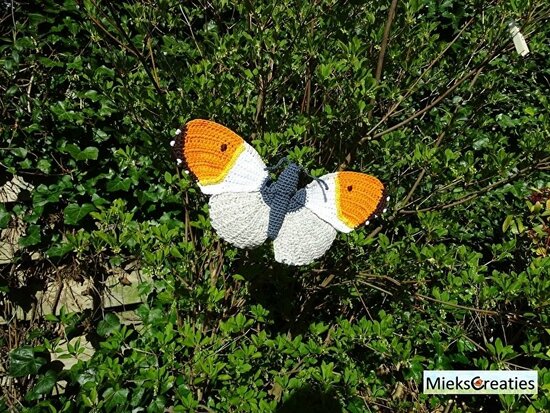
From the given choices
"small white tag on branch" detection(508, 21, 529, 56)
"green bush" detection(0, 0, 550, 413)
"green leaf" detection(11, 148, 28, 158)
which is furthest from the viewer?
"green leaf" detection(11, 148, 28, 158)

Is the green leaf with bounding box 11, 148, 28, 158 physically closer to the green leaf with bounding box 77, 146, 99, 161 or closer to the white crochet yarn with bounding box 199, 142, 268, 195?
the green leaf with bounding box 77, 146, 99, 161

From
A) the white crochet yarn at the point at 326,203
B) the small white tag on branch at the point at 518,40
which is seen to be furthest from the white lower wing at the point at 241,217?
the small white tag on branch at the point at 518,40

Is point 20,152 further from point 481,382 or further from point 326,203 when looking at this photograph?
point 481,382

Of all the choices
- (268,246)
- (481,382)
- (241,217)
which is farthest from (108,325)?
(481,382)

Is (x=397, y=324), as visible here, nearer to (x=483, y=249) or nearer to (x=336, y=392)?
(x=336, y=392)

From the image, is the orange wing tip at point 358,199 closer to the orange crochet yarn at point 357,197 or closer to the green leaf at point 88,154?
A: the orange crochet yarn at point 357,197

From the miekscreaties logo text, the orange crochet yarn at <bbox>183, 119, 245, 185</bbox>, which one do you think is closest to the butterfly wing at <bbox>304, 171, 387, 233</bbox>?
the orange crochet yarn at <bbox>183, 119, 245, 185</bbox>

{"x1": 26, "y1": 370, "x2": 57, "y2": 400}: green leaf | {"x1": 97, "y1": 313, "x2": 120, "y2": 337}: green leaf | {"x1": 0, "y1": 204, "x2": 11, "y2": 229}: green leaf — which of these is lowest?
{"x1": 26, "y1": 370, "x2": 57, "y2": 400}: green leaf
